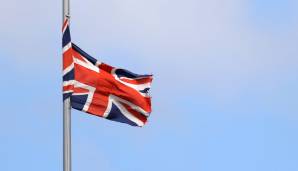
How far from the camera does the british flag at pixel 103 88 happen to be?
29.0m

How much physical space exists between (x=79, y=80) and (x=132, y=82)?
2456mm

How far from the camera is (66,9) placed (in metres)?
29.0

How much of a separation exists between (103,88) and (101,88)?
0.11 m

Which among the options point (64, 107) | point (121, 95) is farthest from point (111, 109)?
point (64, 107)

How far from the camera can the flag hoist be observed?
28.9 meters

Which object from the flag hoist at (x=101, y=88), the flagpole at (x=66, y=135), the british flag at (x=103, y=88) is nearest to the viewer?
the flagpole at (x=66, y=135)

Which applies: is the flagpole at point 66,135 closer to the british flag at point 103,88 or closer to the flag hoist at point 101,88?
the flag hoist at point 101,88

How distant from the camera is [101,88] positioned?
30.6 meters

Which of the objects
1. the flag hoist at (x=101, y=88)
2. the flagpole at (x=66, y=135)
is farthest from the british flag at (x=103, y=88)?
the flagpole at (x=66, y=135)

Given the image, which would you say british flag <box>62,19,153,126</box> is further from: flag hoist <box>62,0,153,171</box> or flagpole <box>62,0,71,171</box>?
flagpole <box>62,0,71,171</box>

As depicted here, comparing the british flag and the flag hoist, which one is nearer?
the flag hoist

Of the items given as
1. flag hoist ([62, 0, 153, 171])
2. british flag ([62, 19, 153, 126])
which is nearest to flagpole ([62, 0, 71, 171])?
flag hoist ([62, 0, 153, 171])

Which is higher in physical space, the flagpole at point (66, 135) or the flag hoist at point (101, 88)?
the flag hoist at point (101, 88)

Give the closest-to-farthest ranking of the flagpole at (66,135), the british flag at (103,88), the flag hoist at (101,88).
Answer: the flagpole at (66,135) < the flag hoist at (101,88) < the british flag at (103,88)
